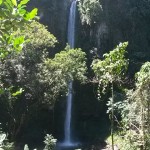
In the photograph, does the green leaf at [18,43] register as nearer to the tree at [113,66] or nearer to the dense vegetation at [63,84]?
the dense vegetation at [63,84]

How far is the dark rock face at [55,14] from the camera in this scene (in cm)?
2745

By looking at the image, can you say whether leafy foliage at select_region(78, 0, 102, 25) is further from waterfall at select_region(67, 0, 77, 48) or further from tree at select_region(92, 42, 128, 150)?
tree at select_region(92, 42, 128, 150)

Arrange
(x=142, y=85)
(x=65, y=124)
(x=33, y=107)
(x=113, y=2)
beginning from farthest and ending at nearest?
(x=113, y=2) → (x=65, y=124) → (x=33, y=107) → (x=142, y=85)

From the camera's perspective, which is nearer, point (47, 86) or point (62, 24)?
point (47, 86)

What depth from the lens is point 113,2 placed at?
92.1 feet

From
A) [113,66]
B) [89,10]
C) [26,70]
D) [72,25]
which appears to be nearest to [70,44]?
[72,25]

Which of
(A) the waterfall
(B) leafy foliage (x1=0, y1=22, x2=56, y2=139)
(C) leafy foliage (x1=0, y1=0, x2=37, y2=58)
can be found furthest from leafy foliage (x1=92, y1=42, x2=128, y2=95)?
(A) the waterfall

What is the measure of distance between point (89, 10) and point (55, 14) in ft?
10.6

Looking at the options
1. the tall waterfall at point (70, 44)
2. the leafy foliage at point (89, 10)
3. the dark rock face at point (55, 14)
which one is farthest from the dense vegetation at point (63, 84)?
the dark rock face at point (55, 14)

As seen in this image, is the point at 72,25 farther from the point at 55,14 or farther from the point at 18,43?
the point at 18,43

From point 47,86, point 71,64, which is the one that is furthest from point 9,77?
point 71,64

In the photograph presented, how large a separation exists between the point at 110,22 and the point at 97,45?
7.14ft

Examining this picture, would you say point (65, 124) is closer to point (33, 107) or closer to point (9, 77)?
point (33, 107)

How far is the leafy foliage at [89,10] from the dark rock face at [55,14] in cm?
168
